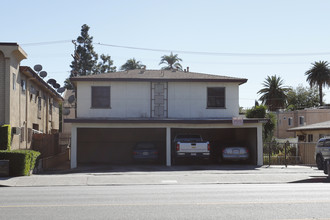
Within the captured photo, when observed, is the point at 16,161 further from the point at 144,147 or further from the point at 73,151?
the point at 144,147

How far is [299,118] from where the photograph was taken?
201ft

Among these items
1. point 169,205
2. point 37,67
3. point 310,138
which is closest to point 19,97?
point 37,67

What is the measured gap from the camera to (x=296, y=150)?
2916 centimetres

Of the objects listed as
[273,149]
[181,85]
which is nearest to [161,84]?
[181,85]

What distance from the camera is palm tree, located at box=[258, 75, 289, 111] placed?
6800cm

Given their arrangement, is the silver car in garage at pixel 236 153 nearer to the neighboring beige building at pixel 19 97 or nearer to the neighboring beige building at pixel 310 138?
the neighboring beige building at pixel 310 138

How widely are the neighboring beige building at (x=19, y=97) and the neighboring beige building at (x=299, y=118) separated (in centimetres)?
3398

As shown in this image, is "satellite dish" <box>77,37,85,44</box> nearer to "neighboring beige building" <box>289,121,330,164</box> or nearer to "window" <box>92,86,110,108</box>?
"neighboring beige building" <box>289,121,330,164</box>

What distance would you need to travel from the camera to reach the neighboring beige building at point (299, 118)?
5762cm

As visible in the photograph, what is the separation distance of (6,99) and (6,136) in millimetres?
1976

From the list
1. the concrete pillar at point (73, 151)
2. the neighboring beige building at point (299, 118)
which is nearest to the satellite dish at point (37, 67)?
the concrete pillar at point (73, 151)

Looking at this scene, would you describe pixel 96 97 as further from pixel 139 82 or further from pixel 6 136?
pixel 6 136

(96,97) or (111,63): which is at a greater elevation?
(111,63)

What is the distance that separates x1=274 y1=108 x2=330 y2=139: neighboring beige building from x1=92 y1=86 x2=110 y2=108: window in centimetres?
3267
